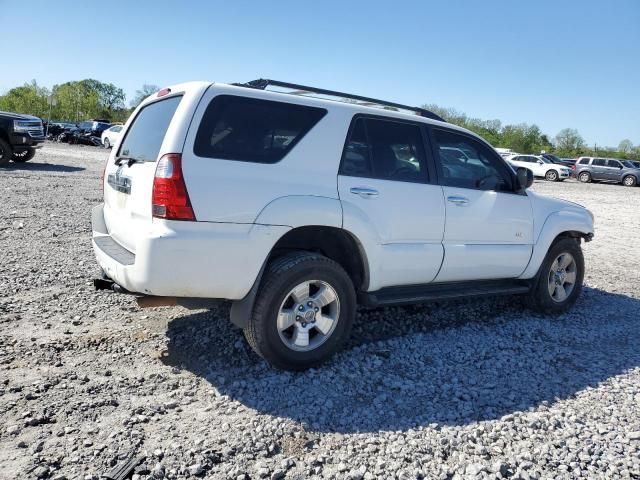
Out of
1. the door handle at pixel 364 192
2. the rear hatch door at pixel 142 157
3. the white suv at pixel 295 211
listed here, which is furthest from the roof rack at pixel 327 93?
the door handle at pixel 364 192

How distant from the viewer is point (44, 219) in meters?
8.38

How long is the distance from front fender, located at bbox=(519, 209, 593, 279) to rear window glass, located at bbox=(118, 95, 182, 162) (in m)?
3.60

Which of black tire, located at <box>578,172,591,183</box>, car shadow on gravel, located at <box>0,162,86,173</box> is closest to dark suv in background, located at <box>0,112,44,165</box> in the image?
car shadow on gravel, located at <box>0,162,86,173</box>

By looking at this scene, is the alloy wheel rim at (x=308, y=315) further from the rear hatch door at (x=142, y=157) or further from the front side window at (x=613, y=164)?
the front side window at (x=613, y=164)

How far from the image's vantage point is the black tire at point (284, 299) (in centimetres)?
341

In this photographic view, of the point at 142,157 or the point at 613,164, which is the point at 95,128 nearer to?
the point at 613,164

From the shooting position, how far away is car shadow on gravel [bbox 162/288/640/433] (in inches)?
127

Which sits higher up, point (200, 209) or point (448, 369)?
point (200, 209)

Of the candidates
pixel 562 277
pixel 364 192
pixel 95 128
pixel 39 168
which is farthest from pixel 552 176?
pixel 364 192

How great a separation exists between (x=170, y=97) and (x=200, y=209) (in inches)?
42.8

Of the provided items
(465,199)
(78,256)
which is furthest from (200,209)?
(78,256)

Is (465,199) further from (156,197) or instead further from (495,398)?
(156,197)

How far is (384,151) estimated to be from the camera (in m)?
4.02

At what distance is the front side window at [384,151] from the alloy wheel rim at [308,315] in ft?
2.92
